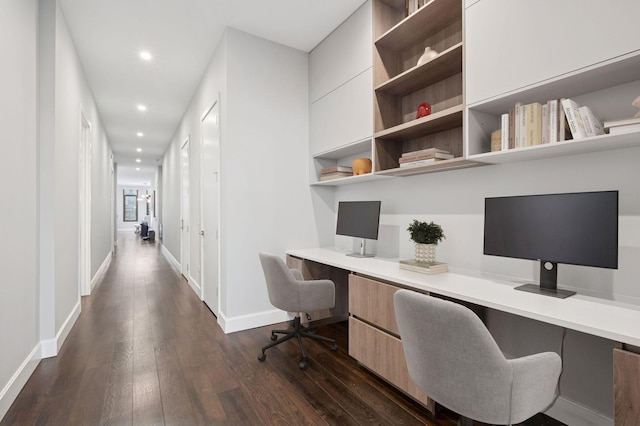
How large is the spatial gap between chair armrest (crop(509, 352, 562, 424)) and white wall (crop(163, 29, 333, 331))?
2.46m

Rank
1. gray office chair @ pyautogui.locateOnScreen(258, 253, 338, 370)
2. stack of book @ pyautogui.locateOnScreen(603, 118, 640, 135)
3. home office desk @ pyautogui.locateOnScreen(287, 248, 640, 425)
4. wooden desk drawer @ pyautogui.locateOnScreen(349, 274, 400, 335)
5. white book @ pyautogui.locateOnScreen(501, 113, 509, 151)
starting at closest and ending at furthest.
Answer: home office desk @ pyautogui.locateOnScreen(287, 248, 640, 425), stack of book @ pyautogui.locateOnScreen(603, 118, 640, 135), white book @ pyautogui.locateOnScreen(501, 113, 509, 151), wooden desk drawer @ pyautogui.locateOnScreen(349, 274, 400, 335), gray office chair @ pyautogui.locateOnScreen(258, 253, 338, 370)

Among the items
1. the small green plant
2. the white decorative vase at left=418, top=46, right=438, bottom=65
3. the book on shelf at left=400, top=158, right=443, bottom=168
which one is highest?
the white decorative vase at left=418, top=46, right=438, bottom=65

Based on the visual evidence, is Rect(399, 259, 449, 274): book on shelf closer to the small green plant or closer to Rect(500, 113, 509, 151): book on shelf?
the small green plant

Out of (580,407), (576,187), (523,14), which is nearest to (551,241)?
(576,187)

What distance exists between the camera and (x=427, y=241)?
215 cm

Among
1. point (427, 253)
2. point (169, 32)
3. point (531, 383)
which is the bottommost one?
point (531, 383)

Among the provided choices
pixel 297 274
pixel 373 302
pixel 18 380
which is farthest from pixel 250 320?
pixel 18 380

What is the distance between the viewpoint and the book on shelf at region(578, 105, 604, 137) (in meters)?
1.44

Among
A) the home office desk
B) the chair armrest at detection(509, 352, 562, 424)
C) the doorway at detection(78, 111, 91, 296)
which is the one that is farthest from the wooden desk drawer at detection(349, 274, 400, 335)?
the doorway at detection(78, 111, 91, 296)

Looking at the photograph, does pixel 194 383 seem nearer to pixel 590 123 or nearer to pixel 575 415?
pixel 575 415

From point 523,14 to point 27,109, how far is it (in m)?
3.27

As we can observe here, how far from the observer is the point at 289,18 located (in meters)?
2.90

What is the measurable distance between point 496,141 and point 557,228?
0.59 m

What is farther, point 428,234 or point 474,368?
point 428,234
